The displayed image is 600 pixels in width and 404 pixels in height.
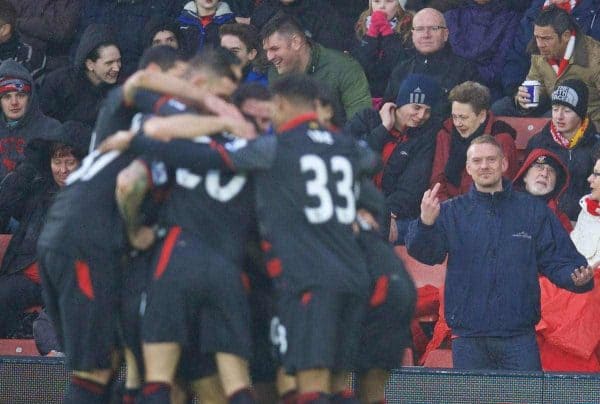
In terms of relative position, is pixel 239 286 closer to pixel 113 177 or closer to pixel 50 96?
pixel 113 177

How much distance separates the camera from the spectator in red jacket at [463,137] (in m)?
11.8

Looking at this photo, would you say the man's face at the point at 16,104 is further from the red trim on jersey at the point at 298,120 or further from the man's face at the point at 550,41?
the red trim on jersey at the point at 298,120

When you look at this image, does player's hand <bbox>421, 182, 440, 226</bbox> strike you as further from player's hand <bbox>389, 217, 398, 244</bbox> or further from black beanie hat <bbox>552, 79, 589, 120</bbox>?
black beanie hat <bbox>552, 79, 589, 120</bbox>

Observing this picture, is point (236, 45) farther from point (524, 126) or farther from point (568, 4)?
point (568, 4)

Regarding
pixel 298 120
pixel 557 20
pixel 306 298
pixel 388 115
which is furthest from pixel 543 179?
pixel 306 298

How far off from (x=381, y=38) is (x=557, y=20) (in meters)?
1.37

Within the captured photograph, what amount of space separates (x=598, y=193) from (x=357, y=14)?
3.37 metres

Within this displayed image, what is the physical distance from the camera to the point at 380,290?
8.75 metres

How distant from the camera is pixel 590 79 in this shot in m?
12.5

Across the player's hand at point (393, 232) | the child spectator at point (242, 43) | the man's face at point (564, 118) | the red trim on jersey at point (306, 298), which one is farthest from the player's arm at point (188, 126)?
the child spectator at point (242, 43)

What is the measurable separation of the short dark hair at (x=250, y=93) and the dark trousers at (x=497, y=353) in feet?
9.02

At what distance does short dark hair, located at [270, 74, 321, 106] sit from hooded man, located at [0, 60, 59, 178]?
4440 millimetres

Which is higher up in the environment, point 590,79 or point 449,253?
point 590,79

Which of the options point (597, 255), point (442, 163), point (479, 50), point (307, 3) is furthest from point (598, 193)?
point (307, 3)
